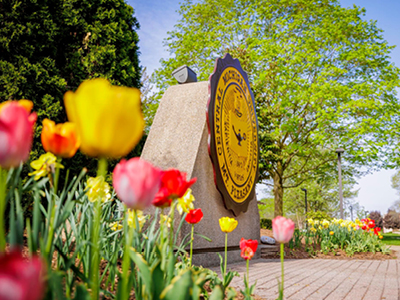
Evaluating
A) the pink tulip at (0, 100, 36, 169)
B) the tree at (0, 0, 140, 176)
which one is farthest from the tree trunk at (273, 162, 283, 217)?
the pink tulip at (0, 100, 36, 169)

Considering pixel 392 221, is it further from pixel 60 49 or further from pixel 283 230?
pixel 283 230

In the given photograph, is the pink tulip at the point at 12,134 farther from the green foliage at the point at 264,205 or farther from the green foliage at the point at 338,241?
the green foliage at the point at 264,205

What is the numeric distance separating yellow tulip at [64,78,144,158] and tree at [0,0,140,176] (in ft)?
16.2

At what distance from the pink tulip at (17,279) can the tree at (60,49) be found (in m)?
5.15

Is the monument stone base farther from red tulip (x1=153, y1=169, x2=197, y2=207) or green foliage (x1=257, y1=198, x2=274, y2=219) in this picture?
green foliage (x1=257, y1=198, x2=274, y2=219)

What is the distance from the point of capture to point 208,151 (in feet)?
15.2

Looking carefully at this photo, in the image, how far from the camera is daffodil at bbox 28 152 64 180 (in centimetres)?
109

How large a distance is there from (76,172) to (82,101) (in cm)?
561

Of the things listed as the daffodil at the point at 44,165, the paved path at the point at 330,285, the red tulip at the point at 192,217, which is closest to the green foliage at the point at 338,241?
the paved path at the point at 330,285

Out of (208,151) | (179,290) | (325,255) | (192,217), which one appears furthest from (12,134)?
(325,255)

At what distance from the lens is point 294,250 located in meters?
7.46

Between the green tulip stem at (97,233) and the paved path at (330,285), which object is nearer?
the green tulip stem at (97,233)

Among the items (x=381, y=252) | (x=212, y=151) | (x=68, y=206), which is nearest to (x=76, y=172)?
(x=212, y=151)

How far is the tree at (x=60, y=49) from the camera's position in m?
5.45
